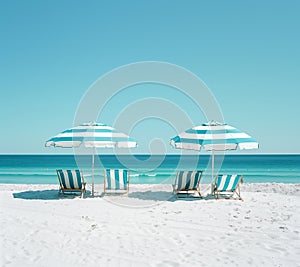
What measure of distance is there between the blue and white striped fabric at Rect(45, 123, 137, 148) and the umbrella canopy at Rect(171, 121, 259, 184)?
4.09ft

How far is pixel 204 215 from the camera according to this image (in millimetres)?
5629

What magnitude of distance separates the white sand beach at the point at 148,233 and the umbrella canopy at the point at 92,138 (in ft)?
4.23

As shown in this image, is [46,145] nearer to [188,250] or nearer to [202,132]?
[202,132]

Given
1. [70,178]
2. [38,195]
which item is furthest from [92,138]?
[38,195]

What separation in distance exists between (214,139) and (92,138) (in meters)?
2.74

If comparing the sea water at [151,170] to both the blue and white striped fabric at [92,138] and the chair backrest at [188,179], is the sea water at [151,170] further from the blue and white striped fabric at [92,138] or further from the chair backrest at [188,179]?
the blue and white striped fabric at [92,138]

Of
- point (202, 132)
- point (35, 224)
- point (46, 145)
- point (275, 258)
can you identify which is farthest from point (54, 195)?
point (275, 258)

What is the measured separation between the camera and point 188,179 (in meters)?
7.50

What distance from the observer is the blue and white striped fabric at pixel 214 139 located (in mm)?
Result: 7078

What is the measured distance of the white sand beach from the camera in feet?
11.3

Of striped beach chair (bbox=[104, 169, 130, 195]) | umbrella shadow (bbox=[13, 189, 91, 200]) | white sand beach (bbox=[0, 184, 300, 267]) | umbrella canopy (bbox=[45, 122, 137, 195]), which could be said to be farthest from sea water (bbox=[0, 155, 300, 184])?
white sand beach (bbox=[0, 184, 300, 267])

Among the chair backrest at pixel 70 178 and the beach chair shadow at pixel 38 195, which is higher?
the chair backrest at pixel 70 178

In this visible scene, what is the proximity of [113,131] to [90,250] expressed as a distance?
4.15m

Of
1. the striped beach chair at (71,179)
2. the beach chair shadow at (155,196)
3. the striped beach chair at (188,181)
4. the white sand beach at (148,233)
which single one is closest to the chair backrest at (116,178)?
the beach chair shadow at (155,196)
